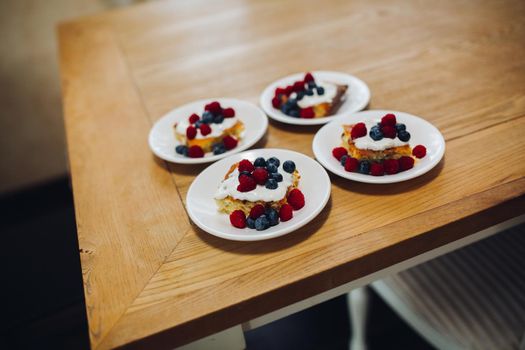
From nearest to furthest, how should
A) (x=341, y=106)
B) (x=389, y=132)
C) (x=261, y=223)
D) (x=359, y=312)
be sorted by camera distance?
(x=261, y=223)
(x=389, y=132)
(x=341, y=106)
(x=359, y=312)

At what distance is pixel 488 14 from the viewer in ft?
4.68

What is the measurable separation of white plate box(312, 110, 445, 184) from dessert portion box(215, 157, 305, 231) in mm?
98

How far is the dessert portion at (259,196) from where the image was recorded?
736 mm

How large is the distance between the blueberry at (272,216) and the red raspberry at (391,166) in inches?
8.9

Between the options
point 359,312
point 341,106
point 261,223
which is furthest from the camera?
point 359,312

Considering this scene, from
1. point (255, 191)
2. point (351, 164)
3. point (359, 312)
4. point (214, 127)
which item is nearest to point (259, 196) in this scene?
point (255, 191)

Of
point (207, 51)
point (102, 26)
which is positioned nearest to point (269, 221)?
point (207, 51)

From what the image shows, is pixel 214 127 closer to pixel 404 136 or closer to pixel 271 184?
pixel 271 184

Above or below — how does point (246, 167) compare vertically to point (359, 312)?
above

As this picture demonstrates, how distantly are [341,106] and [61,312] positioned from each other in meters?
1.01

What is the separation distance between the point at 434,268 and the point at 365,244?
461mm

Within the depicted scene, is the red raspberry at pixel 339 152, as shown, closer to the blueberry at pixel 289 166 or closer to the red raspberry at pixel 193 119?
the blueberry at pixel 289 166

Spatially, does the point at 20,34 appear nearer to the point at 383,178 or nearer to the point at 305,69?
the point at 305,69

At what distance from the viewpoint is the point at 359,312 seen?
123cm
